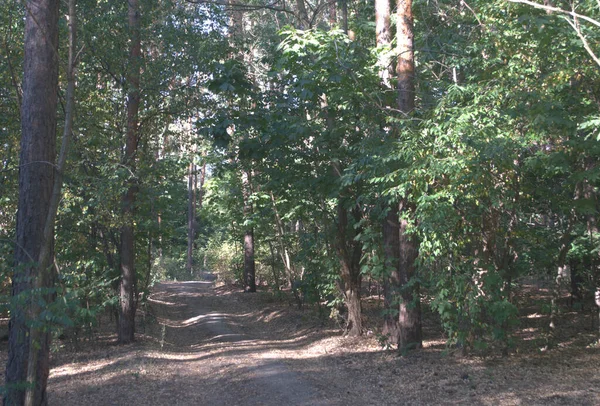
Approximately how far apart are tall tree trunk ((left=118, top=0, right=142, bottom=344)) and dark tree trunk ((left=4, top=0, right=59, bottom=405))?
420 centimetres

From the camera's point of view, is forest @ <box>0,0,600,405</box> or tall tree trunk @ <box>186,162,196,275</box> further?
tall tree trunk @ <box>186,162,196,275</box>

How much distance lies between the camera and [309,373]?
10.2 meters

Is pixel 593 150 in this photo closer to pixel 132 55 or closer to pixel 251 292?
pixel 132 55

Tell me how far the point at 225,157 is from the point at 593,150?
7704 mm

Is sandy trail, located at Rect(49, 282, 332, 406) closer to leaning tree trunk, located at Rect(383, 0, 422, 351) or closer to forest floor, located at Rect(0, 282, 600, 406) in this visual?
forest floor, located at Rect(0, 282, 600, 406)

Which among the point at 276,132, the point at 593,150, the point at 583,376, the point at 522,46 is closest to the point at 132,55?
the point at 276,132

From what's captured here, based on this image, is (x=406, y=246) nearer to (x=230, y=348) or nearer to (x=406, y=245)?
(x=406, y=245)

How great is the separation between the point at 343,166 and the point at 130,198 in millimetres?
5004

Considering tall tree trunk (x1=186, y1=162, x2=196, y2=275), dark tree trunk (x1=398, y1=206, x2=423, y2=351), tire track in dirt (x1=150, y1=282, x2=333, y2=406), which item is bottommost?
tire track in dirt (x1=150, y1=282, x2=333, y2=406)

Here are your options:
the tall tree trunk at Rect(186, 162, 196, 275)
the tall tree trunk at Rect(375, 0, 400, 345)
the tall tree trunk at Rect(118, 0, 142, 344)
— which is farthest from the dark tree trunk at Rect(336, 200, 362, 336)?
the tall tree trunk at Rect(186, 162, 196, 275)

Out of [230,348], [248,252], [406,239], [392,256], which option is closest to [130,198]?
[230,348]

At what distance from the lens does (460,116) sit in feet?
28.4

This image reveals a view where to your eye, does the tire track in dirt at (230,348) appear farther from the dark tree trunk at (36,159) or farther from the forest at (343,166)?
the dark tree trunk at (36,159)

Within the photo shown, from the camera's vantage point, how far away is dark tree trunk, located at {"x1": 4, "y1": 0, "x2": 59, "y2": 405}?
7543mm
